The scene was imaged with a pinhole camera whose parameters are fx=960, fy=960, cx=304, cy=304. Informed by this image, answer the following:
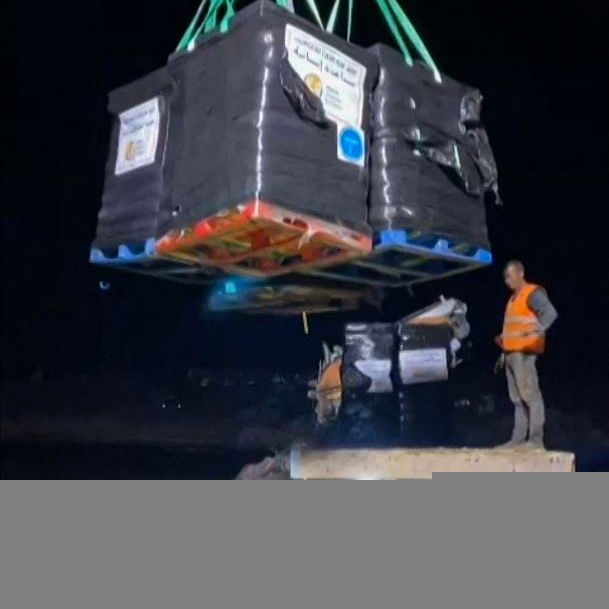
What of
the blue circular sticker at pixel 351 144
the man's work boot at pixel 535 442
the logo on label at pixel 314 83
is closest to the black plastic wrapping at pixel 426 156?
the blue circular sticker at pixel 351 144

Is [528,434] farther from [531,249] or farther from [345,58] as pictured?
[531,249]

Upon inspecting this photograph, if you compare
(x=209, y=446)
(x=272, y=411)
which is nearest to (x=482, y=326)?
(x=272, y=411)

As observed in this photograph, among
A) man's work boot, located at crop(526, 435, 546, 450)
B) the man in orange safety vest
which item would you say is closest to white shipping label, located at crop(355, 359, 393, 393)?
the man in orange safety vest

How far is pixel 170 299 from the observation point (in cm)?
949

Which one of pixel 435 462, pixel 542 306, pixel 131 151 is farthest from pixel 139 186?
pixel 542 306

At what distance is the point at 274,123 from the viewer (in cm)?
315

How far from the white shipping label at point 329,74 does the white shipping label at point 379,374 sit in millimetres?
2776

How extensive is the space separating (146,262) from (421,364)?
2517 mm

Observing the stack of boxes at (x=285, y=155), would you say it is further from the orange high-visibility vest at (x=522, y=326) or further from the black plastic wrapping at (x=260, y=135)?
the orange high-visibility vest at (x=522, y=326)

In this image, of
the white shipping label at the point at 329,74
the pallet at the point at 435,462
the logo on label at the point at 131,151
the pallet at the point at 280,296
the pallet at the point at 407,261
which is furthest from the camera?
the pallet at the point at 435,462

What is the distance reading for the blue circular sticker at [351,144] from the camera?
11.1 feet

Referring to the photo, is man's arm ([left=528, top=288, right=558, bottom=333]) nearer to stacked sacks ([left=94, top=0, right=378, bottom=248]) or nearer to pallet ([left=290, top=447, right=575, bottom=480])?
pallet ([left=290, top=447, right=575, bottom=480])

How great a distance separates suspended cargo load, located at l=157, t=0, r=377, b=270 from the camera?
10.3ft

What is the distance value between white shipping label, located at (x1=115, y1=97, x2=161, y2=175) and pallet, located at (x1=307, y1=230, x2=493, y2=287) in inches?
32.1
